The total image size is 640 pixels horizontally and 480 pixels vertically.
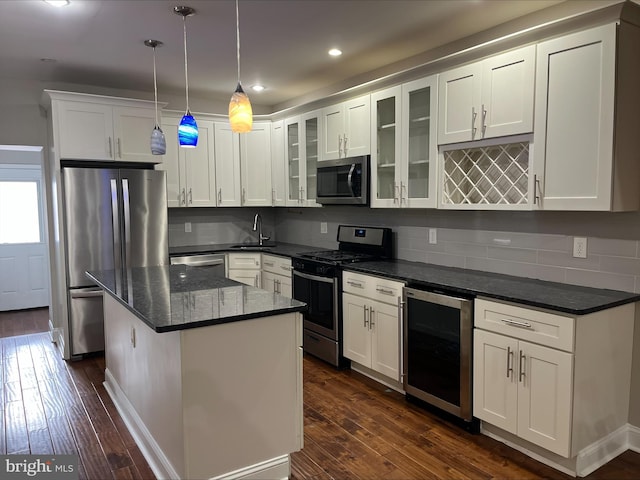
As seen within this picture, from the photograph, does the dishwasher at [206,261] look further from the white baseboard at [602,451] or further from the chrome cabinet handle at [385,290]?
the white baseboard at [602,451]

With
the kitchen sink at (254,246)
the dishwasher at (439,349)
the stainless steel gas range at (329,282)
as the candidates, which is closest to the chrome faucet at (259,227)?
the kitchen sink at (254,246)

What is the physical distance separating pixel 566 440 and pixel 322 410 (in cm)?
148

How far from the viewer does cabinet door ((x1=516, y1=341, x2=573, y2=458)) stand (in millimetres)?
2328

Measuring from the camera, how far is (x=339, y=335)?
390cm

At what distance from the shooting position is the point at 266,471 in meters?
2.30

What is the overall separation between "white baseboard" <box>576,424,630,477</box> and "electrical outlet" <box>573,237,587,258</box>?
39.1 inches

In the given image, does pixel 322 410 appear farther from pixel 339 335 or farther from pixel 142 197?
pixel 142 197

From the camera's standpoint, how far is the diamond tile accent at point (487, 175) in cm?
295

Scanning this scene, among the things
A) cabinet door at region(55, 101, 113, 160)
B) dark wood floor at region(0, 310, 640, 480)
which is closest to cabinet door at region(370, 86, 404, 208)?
dark wood floor at region(0, 310, 640, 480)

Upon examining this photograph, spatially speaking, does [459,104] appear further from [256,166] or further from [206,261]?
[206,261]

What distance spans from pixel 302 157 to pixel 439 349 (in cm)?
260

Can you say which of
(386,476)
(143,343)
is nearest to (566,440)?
(386,476)

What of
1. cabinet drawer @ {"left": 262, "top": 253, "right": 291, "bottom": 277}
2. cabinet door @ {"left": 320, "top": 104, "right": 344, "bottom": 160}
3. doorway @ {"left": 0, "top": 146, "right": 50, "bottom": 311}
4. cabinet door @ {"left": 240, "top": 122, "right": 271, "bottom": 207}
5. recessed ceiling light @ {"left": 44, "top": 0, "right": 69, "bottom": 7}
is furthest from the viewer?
doorway @ {"left": 0, "top": 146, "right": 50, "bottom": 311}

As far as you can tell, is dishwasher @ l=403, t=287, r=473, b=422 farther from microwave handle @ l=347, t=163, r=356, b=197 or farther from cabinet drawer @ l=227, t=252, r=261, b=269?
cabinet drawer @ l=227, t=252, r=261, b=269
